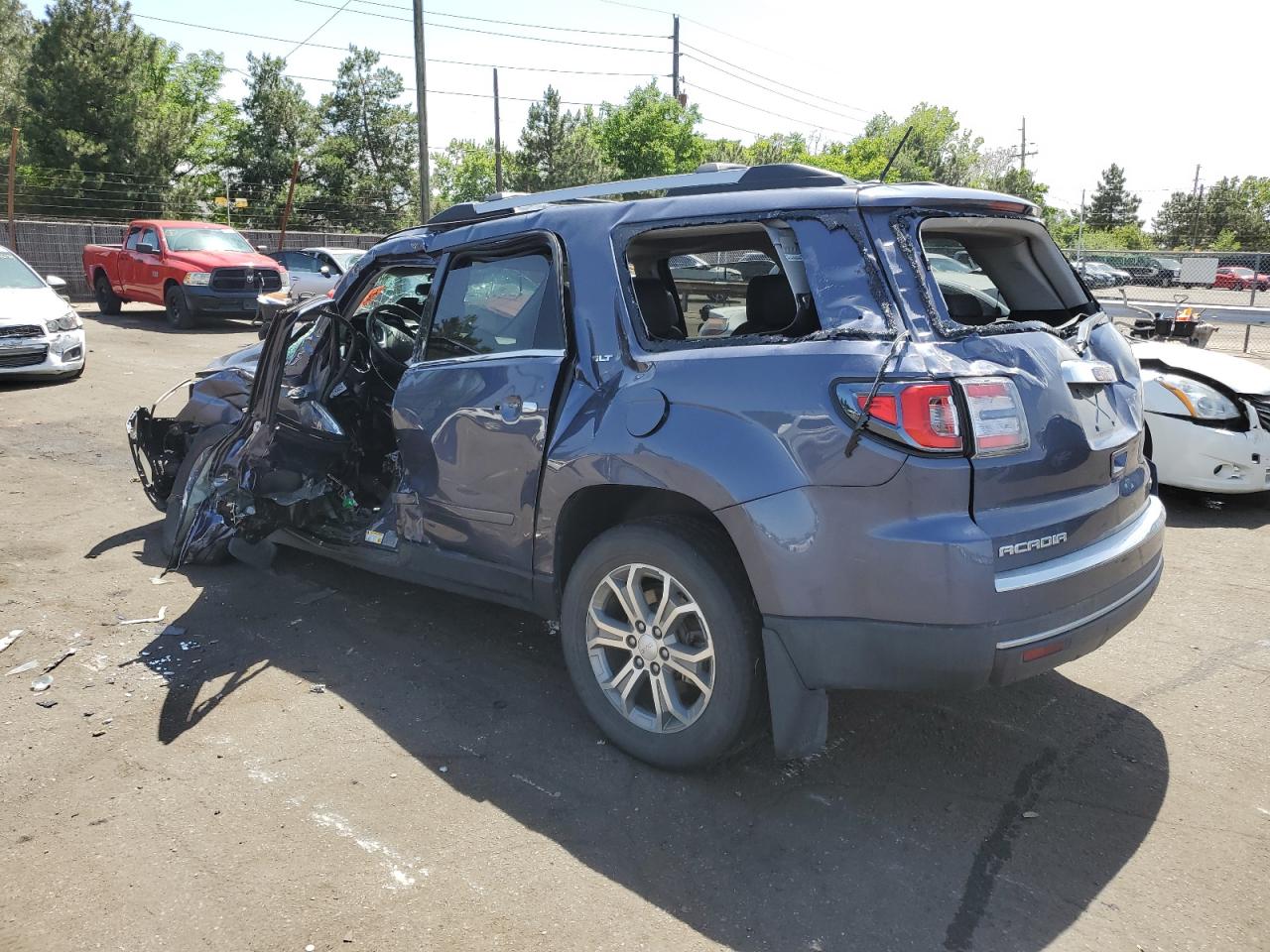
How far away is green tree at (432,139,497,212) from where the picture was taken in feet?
261

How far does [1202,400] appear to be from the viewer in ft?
21.3

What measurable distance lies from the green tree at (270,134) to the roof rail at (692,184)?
4907cm

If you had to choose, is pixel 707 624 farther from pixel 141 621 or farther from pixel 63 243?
pixel 63 243

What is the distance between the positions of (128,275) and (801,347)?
19.3m

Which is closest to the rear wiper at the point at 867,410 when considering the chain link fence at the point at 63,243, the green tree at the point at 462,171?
the chain link fence at the point at 63,243

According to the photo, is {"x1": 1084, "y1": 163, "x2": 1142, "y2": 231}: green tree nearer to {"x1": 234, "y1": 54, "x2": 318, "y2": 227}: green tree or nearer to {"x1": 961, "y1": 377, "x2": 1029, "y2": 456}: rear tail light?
{"x1": 234, "y1": 54, "x2": 318, "y2": 227}: green tree

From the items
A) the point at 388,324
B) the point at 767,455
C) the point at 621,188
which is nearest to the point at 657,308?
the point at 621,188

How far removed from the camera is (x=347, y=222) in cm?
4269

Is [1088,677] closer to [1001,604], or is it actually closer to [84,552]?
[1001,604]

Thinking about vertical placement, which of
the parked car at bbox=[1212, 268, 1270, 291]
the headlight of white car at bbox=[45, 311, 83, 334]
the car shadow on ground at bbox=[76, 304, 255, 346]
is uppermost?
the parked car at bbox=[1212, 268, 1270, 291]

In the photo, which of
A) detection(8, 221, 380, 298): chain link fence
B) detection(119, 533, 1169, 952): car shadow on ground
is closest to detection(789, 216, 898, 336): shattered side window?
detection(119, 533, 1169, 952): car shadow on ground

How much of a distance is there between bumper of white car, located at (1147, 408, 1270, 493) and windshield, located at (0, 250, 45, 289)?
12.5 metres

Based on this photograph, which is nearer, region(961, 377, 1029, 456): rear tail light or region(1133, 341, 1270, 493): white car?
region(961, 377, 1029, 456): rear tail light

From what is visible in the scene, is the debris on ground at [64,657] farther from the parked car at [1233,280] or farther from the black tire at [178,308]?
the parked car at [1233,280]
